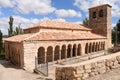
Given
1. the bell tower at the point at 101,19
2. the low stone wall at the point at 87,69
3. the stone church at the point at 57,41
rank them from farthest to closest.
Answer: the bell tower at the point at 101,19, the stone church at the point at 57,41, the low stone wall at the point at 87,69

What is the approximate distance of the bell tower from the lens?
31047mm

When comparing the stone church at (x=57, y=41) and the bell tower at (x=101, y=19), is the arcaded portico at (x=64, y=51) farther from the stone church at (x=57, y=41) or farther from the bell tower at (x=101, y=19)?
the bell tower at (x=101, y=19)

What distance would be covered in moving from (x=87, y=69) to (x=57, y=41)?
13.2m

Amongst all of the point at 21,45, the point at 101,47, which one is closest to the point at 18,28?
the point at 101,47

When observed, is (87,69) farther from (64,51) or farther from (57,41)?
(64,51)

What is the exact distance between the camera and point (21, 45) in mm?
15617

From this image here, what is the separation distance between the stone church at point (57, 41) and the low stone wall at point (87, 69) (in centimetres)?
987

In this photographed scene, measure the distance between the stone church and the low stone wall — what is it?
987cm

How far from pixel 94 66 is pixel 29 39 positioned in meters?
10.8

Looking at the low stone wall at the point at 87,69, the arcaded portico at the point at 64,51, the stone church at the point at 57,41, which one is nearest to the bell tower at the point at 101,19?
the stone church at the point at 57,41

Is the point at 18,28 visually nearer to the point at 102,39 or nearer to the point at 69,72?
the point at 102,39

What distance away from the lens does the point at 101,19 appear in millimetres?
31906

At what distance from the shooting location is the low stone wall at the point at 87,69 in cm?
564

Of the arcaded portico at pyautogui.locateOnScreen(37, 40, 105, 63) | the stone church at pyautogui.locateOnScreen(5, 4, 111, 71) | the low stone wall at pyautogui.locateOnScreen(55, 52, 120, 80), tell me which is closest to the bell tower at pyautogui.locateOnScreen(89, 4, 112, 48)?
the stone church at pyautogui.locateOnScreen(5, 4, 111, 71)
